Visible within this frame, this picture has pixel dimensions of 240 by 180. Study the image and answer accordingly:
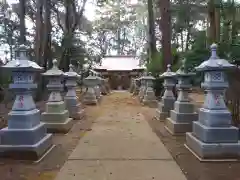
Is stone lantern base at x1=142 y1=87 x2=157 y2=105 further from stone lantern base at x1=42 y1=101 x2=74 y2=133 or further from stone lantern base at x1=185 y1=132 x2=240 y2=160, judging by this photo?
stone lantern base at x1=185 y1=132 x2=240 y2=160

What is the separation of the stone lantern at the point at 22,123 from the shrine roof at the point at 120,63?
28526 mm

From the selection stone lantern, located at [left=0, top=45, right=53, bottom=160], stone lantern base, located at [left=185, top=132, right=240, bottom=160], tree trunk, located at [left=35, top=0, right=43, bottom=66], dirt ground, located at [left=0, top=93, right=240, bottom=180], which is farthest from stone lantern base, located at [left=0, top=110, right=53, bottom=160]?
tree trunk, located at [left=35, top=0, right=43, bottom=66]

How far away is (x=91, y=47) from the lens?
67.8 feet

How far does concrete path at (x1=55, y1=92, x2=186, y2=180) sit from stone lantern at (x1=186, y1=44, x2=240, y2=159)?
0.60 m

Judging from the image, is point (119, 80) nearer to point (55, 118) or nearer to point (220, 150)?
point (55, 118)

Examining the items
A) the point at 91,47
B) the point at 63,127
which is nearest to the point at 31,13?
the point at 91,47

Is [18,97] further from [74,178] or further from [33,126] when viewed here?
[74,178]

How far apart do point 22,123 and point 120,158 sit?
5.45 ft

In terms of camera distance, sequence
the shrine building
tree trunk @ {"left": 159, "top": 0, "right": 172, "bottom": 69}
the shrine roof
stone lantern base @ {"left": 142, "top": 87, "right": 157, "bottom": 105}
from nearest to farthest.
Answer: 1. tree trunk @ {"left": 159, "top": 0, "right": 172, "bottom": 69}
2. stone lantern base @ {"left": 142, "top": 87, "right": 157, "bottom": 105}
3. the shrine building
4. the shrine roof

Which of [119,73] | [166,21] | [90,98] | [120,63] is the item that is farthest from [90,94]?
[120,63]

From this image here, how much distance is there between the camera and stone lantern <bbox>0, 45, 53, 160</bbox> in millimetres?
4859

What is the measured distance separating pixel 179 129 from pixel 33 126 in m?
3.29

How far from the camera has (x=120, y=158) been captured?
16.1ft

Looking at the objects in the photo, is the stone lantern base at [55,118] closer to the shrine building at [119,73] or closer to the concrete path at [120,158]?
the concrete path at [120,158]
